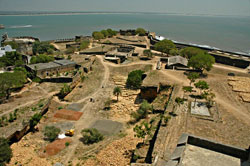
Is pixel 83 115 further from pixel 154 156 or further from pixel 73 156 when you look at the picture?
pixel 154 156

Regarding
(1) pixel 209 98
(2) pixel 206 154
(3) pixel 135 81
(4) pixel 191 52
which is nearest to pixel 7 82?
(3) pixel 135 81

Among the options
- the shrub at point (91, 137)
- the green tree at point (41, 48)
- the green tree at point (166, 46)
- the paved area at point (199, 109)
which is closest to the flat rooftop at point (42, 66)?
the green tree at point (41, 48)

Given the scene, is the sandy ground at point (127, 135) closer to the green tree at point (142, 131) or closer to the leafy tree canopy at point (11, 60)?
the green tree at point (142, 131)

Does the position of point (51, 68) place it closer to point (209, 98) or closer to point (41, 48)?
point (41, 48)

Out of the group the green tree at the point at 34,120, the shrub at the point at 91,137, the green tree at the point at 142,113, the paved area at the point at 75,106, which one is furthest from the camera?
the paved area at the point at 75,106

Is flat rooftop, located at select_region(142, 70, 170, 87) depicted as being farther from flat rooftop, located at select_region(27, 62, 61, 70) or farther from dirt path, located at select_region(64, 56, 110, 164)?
flat rooftop, located at select_region(27, 62, 61, 70)

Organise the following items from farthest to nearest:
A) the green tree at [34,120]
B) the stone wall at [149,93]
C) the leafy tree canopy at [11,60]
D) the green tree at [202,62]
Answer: the leafy tree canopy at [11,60] → the green tree at [202,62] → the stone wall at [149,93] → the green tree at [34,120]

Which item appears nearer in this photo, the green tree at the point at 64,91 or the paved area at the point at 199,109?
the paved area at the point at 199,109

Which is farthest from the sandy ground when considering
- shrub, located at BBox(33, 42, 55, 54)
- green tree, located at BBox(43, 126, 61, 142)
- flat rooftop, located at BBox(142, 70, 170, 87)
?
shrub, located at BBox(33, 42, 55, 54)
